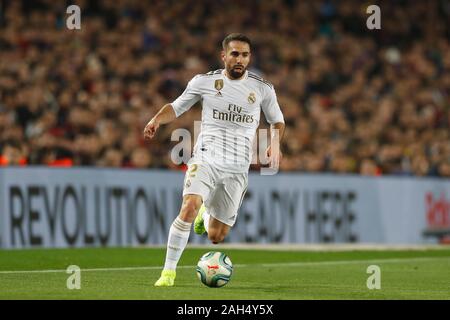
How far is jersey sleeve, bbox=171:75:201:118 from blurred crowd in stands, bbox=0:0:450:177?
7.77m

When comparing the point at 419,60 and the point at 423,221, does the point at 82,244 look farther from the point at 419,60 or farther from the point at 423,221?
the point at 419,60

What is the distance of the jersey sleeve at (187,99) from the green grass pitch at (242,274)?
1865 mm

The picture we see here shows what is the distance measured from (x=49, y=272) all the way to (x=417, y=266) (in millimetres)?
5651

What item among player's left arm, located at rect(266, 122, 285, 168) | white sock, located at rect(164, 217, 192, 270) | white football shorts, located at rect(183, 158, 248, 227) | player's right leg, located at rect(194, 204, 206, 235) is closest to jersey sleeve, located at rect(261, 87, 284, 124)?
player's left arm, located at rect(266, 122, 285, 168)

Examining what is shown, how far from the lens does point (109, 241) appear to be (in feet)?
66.4

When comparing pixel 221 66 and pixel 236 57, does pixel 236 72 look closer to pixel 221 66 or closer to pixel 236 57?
pixel 236 57

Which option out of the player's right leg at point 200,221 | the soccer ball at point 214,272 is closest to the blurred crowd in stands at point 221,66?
the player's right leg at point 200,221

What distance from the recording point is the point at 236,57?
12.1m

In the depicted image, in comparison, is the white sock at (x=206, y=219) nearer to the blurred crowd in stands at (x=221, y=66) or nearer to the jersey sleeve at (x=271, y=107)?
the jersey sleeve at (x=271, y=107)

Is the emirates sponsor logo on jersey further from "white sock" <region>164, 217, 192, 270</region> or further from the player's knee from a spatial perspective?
"white sock" <region>164, 217, 192, 270</region>

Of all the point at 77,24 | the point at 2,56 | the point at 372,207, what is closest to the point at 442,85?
the point at 372,207

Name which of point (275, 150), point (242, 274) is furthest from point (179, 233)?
point (242, 274)

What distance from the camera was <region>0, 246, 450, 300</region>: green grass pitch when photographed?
1085 cm

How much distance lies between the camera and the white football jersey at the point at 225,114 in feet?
40.2
